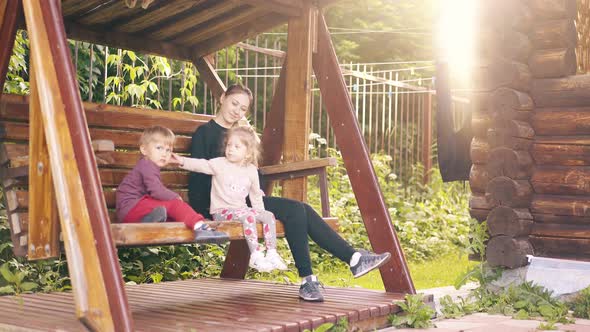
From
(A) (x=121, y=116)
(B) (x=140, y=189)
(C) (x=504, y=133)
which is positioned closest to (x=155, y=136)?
(B) (x=140, y=189)

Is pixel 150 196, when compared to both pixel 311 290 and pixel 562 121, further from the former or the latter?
pixel 562 121

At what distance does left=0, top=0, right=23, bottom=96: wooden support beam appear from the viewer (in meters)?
4.03

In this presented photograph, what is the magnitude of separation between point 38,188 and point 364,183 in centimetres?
188

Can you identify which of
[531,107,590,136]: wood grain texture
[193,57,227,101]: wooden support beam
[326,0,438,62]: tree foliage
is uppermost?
[326,0,438,62]: tree foliage

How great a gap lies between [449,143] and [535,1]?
117cm

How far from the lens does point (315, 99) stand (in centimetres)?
1280

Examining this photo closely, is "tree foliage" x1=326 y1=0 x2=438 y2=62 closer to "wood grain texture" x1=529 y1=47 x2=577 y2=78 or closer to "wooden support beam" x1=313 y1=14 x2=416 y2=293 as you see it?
"wood grain texture" x1=529 y1=47 x2=577 y2=78

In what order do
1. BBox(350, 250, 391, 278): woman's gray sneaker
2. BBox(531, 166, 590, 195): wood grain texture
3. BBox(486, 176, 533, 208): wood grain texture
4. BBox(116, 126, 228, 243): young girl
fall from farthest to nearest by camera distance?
1. BBox(531, 166, 590, 195): wood grain texture
2. BBox(486, 176, 533, 208): wood grain texture
3. BBox(350, 250, 391, 278): woman's gray sneaker
4. BBox(116, 126, 228, 243): young girl

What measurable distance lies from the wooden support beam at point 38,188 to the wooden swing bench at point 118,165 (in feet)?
0.53

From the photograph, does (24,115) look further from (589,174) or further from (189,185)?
(589,174)

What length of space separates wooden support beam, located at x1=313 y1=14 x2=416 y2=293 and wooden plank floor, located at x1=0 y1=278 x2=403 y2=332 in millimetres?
138

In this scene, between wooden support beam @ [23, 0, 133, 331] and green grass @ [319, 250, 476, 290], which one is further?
green grass @ [319, 250, 476, 290]

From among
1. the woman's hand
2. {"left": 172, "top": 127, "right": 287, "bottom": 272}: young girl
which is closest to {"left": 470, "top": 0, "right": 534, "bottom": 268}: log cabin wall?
{"left": 172, "top": 127, "right": 287, "bottom": 272}: young girl

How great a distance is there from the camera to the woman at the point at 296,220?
462 centimetres
